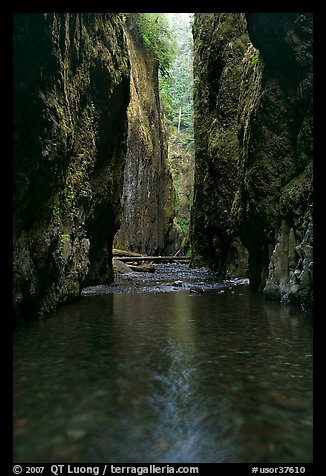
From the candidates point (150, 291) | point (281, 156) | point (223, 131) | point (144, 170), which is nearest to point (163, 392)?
point (281, 156)

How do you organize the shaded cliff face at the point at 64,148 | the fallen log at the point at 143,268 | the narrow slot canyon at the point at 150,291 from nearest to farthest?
Result: the narrow slot canyon at the point at 150,291, the shaded cliff face at the point at 64,148, the fallen log at the point at 143,268

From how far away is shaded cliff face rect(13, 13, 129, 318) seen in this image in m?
5.84

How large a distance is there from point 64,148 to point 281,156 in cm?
518

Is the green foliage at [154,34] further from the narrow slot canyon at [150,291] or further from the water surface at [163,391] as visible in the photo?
the water surface at [163,391]

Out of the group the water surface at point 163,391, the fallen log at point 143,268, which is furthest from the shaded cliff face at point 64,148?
the fallen log at point 143,268

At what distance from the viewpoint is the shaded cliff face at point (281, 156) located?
8188 millimetres

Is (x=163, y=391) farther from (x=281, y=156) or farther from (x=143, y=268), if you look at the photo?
(x=143, y=268)

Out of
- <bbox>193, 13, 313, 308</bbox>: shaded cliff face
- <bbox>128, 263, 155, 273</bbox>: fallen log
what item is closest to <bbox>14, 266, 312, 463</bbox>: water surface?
<bbox>193, 13, 313, 308</bbox>: shaded cliff face

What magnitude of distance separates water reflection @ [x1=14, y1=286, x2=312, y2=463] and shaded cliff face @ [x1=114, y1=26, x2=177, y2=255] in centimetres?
2111

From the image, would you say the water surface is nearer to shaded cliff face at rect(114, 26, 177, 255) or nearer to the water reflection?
the water reflection

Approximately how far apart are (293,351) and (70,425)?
273cm

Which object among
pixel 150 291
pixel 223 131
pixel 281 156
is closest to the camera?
pixel 281 156

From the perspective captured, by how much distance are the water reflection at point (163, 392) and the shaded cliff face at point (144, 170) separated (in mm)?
21109

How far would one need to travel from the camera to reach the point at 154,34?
30812 millimetres
